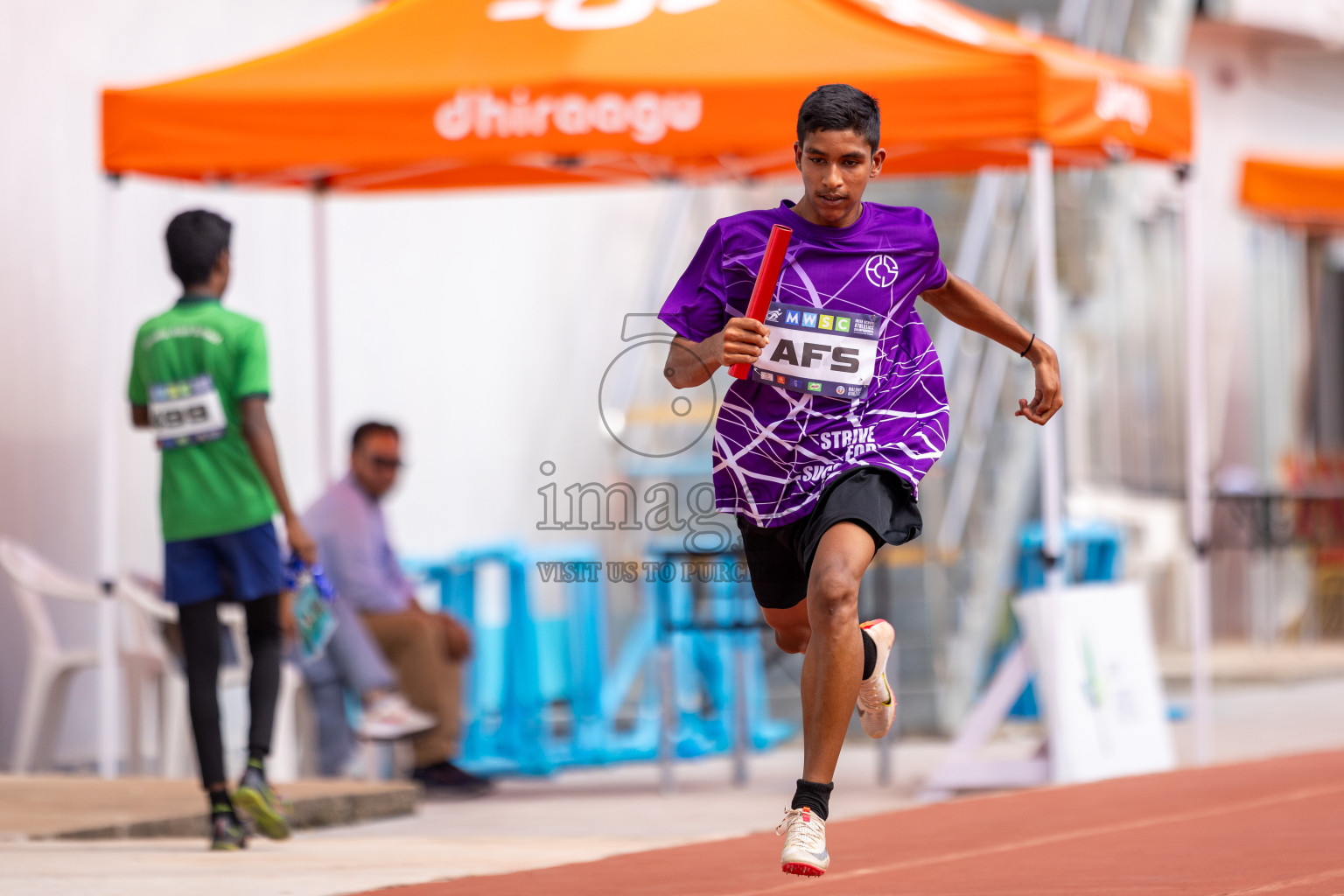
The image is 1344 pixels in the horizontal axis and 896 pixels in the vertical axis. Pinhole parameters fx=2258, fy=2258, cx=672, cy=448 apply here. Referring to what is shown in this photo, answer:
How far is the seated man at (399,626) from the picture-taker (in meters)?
9.00

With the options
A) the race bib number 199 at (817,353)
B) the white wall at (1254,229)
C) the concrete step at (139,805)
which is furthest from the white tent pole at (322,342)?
the white wall at (1254,229)

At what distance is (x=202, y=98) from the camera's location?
27.1 feet

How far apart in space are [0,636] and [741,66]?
3881mm

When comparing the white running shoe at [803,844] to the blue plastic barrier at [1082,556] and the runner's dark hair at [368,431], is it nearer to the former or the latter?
the blue plastic barrier at [1082,556]

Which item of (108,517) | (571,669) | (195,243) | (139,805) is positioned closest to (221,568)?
(195,243)

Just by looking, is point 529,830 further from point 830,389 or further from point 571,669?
point 830,389

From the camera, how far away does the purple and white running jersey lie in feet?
16.3

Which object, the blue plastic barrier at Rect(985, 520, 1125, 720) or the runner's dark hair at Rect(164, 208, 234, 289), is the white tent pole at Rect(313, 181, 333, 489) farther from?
the runner's dark hair at Rect(164, 208, 234, 289)

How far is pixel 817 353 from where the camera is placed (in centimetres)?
492

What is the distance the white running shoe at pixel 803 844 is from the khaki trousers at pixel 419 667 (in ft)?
14.7

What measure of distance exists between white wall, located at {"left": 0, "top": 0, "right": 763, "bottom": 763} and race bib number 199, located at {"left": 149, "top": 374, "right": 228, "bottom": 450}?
196 cm

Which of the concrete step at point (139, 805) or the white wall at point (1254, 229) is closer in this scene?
the concrete step at point (139, 805)

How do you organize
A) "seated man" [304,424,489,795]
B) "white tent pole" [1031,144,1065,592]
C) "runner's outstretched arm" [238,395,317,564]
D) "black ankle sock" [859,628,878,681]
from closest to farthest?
"black ankle sock" [859,628,878,681] < "runner's outstretched arm" [238,395,317,564] < "white tent pole" [1031,144,1065,592] < "seated man" [304,424,489,795]

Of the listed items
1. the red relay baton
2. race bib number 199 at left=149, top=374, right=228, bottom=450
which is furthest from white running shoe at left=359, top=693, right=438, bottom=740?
the red relay baton
